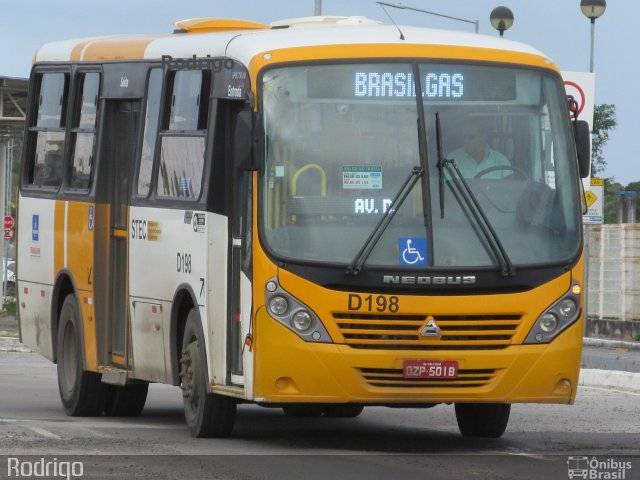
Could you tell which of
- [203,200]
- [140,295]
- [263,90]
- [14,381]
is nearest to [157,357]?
[140,295]

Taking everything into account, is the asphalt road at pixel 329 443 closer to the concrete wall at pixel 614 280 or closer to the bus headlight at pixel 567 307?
the bus headlight at pixel 567 307

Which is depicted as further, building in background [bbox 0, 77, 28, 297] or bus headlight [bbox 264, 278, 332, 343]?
building in background [bbox 0, 77, 28, 297]

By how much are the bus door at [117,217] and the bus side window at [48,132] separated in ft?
4.37

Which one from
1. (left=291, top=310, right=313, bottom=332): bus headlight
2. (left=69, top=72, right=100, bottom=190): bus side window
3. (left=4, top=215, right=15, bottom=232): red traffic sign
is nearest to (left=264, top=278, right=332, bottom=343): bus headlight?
(left=291, top=310, right=313, bottom=332): bus headlight

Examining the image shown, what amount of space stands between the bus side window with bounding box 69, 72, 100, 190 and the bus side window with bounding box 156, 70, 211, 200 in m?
2.03

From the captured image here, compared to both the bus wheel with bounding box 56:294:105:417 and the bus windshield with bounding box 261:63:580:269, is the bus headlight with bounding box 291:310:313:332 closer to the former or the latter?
the bus windshield with bounding box 261:63:580:269

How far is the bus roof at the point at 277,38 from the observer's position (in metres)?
14.4

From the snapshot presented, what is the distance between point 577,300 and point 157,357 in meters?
3.80

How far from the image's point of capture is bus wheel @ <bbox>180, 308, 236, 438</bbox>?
48.6 ft

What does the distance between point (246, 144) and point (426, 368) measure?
2.01 meters

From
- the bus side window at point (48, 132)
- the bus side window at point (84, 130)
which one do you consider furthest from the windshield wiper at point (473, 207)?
the bus side window at point (48, 132)

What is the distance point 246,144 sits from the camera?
13.9 meters

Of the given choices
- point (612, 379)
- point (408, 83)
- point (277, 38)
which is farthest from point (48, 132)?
point (612, 379)

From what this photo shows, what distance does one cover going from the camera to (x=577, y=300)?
14102 mm
